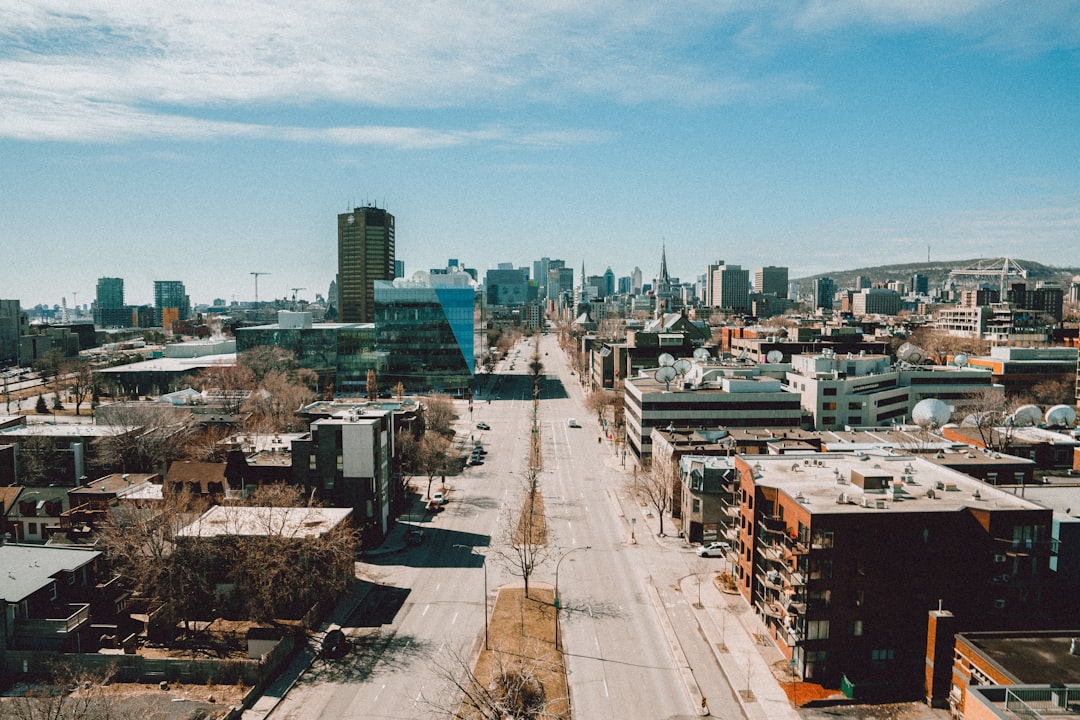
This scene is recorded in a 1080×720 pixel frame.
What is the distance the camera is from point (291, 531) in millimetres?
46594

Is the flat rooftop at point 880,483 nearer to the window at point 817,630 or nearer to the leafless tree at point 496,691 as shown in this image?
the window at point 817,630

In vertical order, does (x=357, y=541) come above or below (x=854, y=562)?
below

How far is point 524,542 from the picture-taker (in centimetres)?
5428

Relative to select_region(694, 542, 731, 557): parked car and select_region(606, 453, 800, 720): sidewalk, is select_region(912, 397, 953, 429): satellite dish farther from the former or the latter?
select_region(606, 453, 800, 720): sidewalk

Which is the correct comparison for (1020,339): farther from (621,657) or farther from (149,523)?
(149,523)

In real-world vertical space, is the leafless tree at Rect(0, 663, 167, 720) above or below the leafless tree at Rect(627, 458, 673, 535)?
below

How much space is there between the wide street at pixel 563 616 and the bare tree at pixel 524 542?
750 mm

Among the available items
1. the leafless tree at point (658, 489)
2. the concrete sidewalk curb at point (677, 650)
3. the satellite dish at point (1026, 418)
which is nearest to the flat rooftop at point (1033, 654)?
the concrete sidewalk curb at point (677, 650)

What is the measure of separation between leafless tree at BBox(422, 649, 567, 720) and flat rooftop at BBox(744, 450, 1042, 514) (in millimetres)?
16856

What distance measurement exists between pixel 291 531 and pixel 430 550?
14.1 m

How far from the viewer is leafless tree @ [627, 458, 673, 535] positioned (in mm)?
63625

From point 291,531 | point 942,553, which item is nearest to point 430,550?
point 291,531

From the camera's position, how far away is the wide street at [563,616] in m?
36.4

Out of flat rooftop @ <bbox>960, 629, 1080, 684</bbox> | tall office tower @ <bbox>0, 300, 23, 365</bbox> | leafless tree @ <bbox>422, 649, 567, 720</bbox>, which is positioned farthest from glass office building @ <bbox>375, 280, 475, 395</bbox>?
tall office tower @ <bbox>0, 300, 23, 365</bbox>
